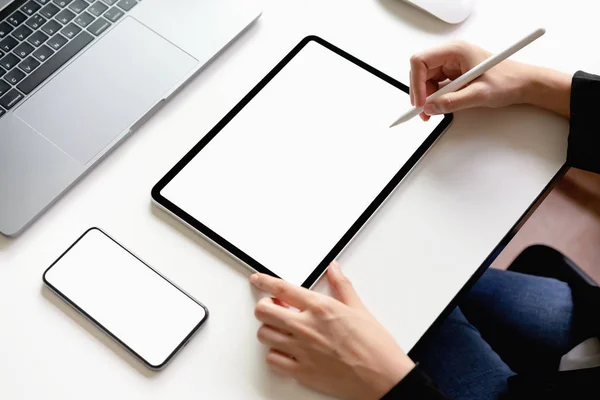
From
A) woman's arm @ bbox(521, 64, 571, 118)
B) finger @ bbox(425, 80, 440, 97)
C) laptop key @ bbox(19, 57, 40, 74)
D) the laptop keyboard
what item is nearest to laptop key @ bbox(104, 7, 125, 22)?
the laptop keyboard

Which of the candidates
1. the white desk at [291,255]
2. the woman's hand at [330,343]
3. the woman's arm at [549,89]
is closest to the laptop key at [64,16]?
the white desk at [291,255]

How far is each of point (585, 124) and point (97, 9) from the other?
1.91 feet

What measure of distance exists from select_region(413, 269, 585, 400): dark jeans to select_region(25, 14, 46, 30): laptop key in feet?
2.01

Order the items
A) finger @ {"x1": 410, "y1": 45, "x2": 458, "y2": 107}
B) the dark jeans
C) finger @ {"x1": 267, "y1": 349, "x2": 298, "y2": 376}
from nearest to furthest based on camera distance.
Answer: finger @ {"x1": 267, "y1": 349, "x2": 298, "y2": 376} < finger @ {"x1": 410, "y1": 45, "x2": 458, "y2": 107} < the dark jeans

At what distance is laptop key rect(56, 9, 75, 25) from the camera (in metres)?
0.75

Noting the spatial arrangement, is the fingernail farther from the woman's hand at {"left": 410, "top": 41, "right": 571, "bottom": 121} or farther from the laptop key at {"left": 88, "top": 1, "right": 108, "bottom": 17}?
the laptop key at {"left": 88, "top": 1, "right": 108, "bottom": 17}

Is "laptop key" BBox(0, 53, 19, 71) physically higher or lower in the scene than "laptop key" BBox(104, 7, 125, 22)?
lower

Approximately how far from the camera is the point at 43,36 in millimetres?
742

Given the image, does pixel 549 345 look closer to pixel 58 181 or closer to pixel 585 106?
pixel 585 106

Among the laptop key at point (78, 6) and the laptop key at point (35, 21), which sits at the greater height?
the laptop key at point (78, 6)

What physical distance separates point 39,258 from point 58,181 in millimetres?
85

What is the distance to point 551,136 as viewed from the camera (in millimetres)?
716

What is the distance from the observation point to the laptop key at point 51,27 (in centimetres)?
74

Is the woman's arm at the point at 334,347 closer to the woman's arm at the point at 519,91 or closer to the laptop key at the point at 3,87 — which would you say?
the woman's arm at the point at 519,91
